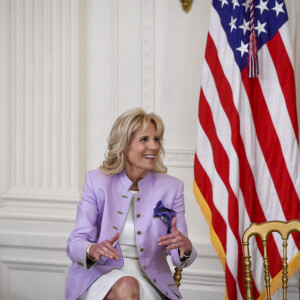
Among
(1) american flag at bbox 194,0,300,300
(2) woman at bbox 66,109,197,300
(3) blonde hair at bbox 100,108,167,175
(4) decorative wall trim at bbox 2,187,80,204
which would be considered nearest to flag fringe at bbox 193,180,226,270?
(1) american flag at bbox 194,0,300,300

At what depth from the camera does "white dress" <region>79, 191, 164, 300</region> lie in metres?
2.66

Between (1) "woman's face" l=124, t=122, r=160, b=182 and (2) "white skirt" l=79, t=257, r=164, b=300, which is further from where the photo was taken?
(1) "woman's face" l=124, t=122, r=160, b=182

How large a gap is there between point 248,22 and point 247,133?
0.73 meters

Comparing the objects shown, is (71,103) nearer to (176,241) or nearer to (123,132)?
(123,132)

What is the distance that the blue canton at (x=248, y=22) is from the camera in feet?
11.7

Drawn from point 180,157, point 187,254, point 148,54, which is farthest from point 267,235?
point 148,54

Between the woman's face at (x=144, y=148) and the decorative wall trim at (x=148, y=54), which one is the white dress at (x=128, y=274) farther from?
the decorative wall trim at (x=148, y=54)

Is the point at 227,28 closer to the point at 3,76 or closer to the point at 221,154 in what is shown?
the point at 221,154

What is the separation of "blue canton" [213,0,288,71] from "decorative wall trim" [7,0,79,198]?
1.28 meters

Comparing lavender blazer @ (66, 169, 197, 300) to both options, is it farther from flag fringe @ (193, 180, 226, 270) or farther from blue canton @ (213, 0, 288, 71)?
blue canton @ (213, 0, 288, 71)

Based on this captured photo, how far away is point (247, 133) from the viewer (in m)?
3.64

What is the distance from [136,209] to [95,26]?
1921 mm

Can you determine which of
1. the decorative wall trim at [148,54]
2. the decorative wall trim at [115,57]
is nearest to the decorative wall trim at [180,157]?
the decorative wall trim at [148,54]

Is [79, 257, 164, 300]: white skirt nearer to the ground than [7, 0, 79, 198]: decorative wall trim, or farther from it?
nearer to the ground
